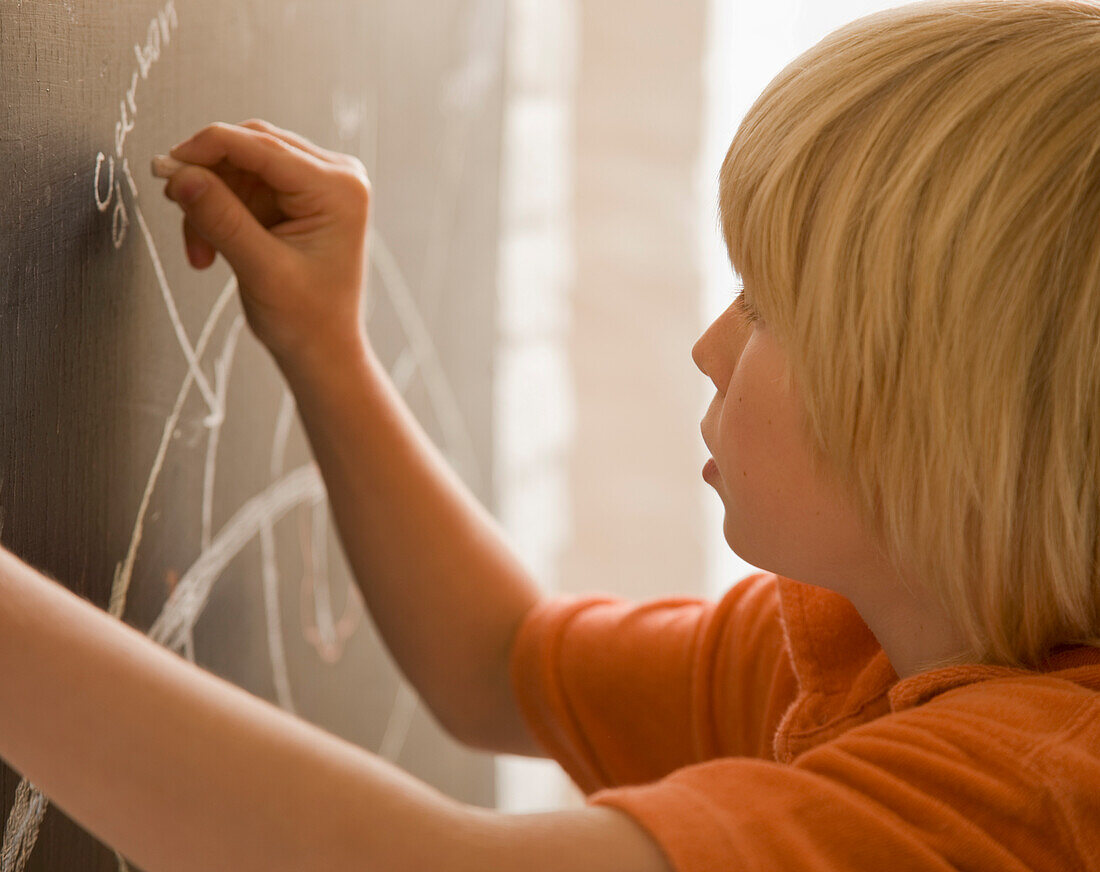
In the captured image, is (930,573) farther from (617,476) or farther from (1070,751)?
(617,476)

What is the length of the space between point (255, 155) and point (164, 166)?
5 centimetres

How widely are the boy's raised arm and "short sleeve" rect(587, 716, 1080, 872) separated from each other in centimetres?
28

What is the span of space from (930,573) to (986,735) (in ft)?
0.30

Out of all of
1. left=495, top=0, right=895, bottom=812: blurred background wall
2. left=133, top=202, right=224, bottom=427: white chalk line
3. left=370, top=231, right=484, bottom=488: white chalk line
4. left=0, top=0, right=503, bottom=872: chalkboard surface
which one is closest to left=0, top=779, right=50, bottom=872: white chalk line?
left=0, top=0, right=503, bottom=872: chalkboard surface

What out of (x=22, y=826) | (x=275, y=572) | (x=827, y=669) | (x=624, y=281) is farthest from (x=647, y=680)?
(x=624, y=281)

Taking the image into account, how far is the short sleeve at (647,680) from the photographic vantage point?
2.16ft

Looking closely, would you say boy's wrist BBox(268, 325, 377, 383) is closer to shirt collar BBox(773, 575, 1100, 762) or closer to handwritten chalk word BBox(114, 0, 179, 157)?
handwritten chalk word BBox(114, 0, 179, 157)

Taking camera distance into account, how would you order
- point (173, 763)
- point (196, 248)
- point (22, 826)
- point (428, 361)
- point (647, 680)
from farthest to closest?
point (428, 361) < point (647, 680) < point (196, 248) < point (22, 826) < point (173, 763)

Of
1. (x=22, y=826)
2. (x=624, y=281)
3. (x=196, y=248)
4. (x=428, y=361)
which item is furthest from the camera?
(x=624, y=281)

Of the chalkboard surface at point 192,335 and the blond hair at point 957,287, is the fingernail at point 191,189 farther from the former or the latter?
the blond hair at point 957,287

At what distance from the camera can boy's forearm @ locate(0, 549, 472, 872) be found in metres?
0.35

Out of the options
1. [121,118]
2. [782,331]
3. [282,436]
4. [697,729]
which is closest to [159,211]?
[121,118]

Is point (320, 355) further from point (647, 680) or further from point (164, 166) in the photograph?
point (647, 680)

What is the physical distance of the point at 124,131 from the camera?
1.67ft
